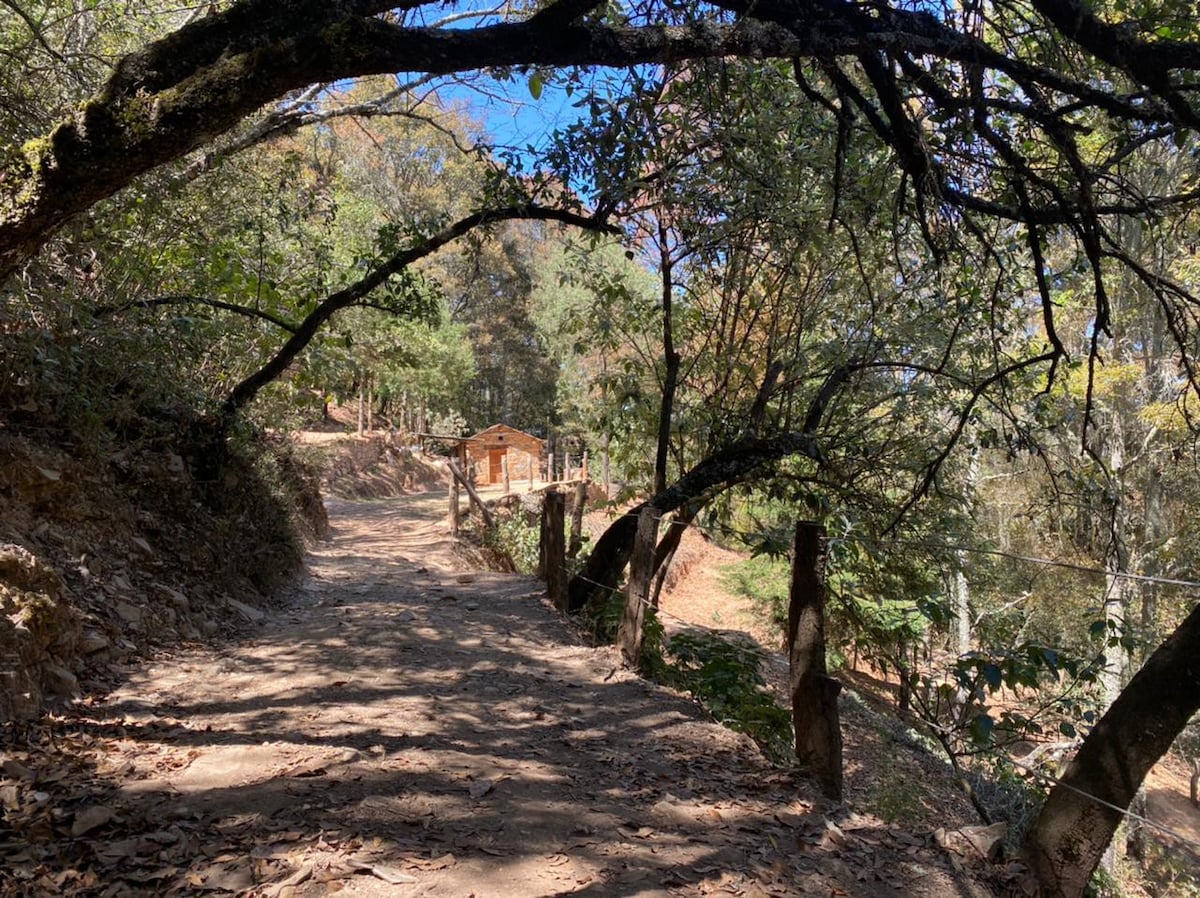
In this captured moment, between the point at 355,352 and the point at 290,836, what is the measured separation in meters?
19.9

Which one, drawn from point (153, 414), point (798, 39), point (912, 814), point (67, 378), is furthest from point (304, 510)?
point (798, 39)

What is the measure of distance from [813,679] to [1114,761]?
1.34 meters

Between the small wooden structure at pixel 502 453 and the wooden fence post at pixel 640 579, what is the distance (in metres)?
23.9

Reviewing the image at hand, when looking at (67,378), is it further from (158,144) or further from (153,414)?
(158,144)

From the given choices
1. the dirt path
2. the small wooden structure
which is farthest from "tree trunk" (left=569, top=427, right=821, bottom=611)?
the small wooden structure

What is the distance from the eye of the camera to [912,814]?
492 centimetres

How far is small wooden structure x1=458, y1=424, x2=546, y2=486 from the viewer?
103 feet

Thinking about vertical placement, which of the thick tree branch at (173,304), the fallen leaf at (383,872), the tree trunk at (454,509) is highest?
the thick tree branch at (173,304)

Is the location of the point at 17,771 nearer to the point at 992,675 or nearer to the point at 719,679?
the point at 992,675

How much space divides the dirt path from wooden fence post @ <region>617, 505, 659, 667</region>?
242 millimetres

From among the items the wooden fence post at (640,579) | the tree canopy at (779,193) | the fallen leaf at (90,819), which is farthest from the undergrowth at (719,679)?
the fallen leaf at (90,819)

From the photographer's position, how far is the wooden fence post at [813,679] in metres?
4.07

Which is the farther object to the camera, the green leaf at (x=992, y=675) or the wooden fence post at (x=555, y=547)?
the wooden fence post at (x=555, y=547)

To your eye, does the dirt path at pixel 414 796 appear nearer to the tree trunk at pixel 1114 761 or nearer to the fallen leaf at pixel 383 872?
the fallen leaf at pixel 383 872
